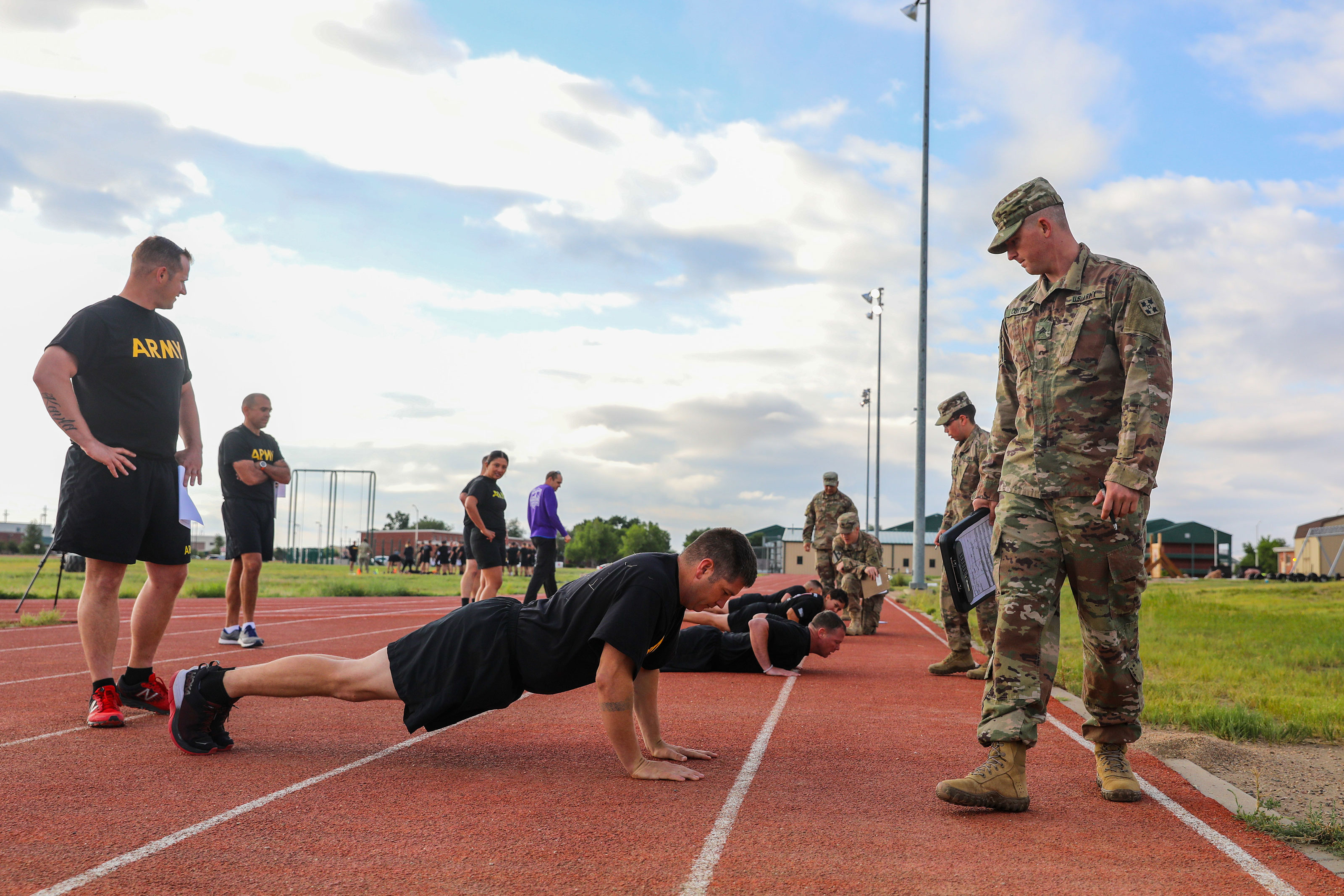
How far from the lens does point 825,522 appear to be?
529 inches

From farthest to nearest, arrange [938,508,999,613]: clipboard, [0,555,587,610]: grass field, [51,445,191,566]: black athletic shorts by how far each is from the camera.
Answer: [0,555,587,610]: grass field
[51,445,191,566]: black athletic shorts
[938,508,999,613]: clipboard

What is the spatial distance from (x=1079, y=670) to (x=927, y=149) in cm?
2102

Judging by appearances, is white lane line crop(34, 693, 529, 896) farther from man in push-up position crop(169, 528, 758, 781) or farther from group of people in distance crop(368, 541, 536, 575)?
group of people in distance crop(368, 541, 536, 575)

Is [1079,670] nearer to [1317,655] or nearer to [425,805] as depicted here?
[1317,655]

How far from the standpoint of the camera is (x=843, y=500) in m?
13.4

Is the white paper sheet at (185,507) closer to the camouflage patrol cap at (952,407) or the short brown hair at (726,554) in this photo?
the short brown hair at (726,554)

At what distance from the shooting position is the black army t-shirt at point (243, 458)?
8.63 meters

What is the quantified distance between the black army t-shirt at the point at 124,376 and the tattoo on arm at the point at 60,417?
12 cm

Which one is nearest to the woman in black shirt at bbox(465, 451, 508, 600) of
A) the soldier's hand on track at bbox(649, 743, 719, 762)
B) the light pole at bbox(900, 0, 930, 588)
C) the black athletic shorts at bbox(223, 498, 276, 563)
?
the black athletic shorts at bbox(223, 498, 276, 563)

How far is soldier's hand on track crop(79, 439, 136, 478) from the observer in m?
4.68

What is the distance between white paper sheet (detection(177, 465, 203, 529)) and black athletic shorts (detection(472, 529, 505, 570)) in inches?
228

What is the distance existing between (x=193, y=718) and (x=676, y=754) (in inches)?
81.3

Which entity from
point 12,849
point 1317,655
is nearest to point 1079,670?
point 1317,655

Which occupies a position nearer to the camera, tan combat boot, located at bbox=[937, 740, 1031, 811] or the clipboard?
tan combat boot, located at bbox=[937, 740, 1031, 811]
